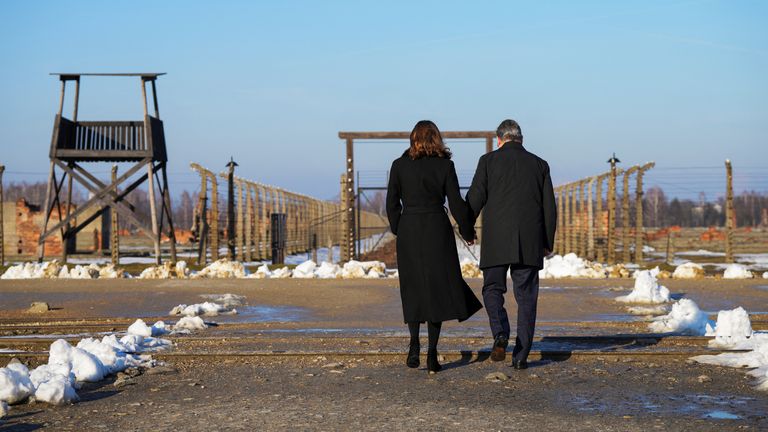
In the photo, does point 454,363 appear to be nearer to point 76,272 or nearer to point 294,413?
point 294,413

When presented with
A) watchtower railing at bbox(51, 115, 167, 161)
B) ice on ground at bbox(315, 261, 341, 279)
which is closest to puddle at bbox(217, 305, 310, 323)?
ice on ground at bbox(315, 261, 341, 279)

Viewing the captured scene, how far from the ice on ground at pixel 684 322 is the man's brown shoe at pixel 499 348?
2515 mm

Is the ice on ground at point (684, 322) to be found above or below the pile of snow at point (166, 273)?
below

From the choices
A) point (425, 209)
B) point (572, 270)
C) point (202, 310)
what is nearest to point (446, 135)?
point (572, 270)

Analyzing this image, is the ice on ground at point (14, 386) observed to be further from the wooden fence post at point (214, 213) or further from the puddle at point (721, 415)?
the wooden fence post at point (214, 213)

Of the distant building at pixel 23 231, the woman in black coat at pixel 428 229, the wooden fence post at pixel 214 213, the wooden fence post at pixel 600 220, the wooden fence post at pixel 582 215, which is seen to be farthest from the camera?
the distant building at pixel 23 231

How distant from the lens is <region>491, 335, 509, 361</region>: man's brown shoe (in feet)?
23.4

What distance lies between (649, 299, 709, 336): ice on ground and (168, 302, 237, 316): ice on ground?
188 inches

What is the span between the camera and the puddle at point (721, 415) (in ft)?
16.9

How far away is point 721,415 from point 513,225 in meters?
2.16

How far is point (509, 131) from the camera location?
723 centimetres

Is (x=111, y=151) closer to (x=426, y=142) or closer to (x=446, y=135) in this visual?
(x=446, y=135)

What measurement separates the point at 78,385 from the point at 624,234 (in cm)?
→ 2133

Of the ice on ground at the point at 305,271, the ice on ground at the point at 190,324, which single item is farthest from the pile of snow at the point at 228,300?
the ice on ground at the point at 305,271
